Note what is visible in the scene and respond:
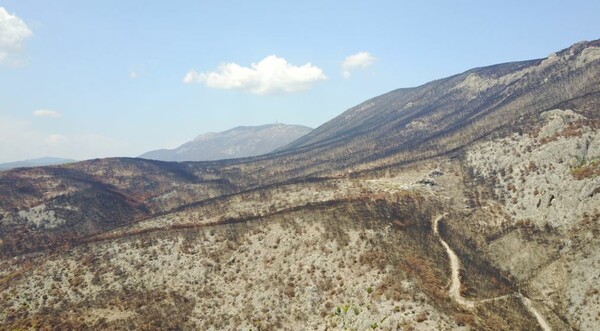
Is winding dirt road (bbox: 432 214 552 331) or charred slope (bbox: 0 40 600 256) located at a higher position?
charred slope (bbox: 0 40 600 256)

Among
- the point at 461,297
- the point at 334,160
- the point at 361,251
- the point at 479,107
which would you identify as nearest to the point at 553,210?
the point at 461,297

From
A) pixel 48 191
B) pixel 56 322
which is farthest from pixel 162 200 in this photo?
pixel 56 322

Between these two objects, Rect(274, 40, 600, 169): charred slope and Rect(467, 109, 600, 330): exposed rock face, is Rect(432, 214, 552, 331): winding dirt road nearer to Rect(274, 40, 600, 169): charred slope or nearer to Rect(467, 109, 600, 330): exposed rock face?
Rect(467, 109, 600, 330): exposed rock face

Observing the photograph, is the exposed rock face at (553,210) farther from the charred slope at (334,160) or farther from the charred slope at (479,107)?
the charred slope at (479,107)

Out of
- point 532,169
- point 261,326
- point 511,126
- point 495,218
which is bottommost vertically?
point 261,326

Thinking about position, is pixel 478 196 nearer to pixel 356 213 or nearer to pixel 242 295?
pixel 356 213

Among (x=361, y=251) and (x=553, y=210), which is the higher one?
(x=553, y=210)

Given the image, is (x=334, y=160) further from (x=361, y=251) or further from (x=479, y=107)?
(x=361, y=251)

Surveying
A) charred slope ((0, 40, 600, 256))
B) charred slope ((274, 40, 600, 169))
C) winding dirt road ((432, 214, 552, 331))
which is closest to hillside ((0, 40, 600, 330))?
winding dirt road ((432, 214, 552, 331))
